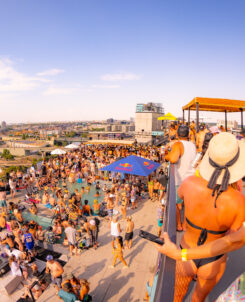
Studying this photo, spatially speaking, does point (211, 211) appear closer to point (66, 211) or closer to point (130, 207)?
point (130, 207)

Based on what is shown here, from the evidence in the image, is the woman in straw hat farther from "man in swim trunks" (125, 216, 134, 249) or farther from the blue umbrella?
the blue umbrella

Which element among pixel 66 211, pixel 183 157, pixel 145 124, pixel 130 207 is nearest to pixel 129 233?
pixel 130 207

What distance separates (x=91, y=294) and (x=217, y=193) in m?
5.08

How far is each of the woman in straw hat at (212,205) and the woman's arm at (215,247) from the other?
69 mm

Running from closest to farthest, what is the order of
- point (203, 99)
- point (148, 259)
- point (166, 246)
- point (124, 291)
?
point (166, 246)
point (124, 291)
point (148, 259)
point (203, 99)

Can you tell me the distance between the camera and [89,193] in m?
12.2

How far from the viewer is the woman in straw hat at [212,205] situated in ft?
4.68

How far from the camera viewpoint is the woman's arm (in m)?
1.14

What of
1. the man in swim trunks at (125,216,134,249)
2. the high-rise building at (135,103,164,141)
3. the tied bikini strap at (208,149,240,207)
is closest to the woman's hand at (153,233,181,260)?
the tied bikini strap at (208,149,240,207)

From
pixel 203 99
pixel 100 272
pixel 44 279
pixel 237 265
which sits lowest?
pixel 44 279

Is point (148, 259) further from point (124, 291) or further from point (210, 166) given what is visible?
point (210, 166)

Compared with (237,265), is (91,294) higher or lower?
lower

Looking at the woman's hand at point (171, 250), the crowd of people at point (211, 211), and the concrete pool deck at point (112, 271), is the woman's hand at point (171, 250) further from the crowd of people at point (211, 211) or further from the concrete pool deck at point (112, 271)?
the concrete pool deck at point (112, 271)

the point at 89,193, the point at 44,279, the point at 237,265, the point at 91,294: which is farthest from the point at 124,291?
the point at 89,193
